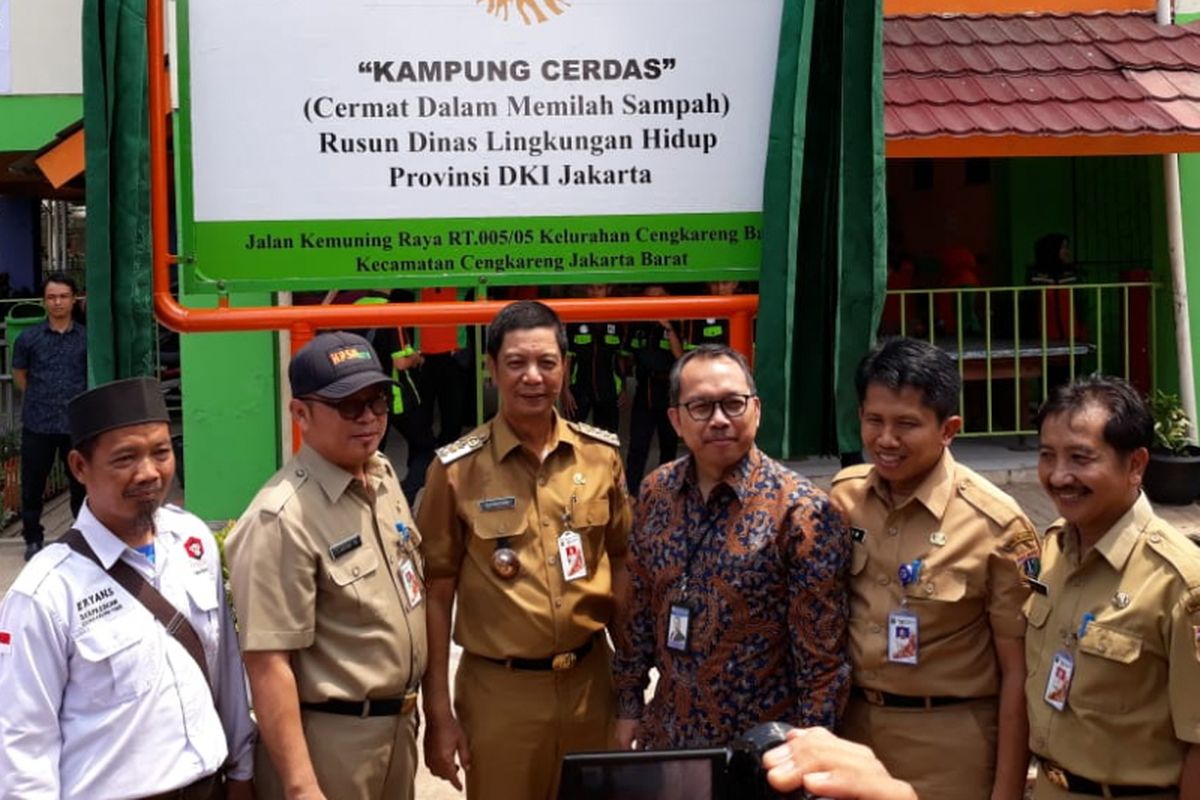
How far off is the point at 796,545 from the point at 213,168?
2.05 meters

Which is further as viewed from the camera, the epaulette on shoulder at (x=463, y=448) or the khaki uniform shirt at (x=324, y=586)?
the epaulette on shoulder at (x=463, y=448)

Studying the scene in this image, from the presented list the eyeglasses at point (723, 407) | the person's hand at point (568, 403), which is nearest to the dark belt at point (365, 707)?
the eyeglasses at point (723, 407)

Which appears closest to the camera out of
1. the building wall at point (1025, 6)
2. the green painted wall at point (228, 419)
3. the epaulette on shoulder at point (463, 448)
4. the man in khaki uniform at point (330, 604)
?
the man in khaki uniform at point (330, 604)

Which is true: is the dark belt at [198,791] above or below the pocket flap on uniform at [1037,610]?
below

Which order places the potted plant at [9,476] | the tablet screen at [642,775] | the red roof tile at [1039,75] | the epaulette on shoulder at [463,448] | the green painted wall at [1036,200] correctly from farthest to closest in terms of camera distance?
1. the green painted wall at [1036,200]
2. the potted plant at [9,476]
3. the red roof tile at [1039,75]
4. the epaulette on shoulder at [463,448]
5. the tablet screen at [642,775]

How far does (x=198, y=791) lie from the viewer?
2.88 meters

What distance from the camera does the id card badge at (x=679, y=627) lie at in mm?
3037

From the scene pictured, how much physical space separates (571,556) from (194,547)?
3.01 ft

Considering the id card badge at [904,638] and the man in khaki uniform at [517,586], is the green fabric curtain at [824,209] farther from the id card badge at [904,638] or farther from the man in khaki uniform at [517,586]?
the id card badge at [904,638]

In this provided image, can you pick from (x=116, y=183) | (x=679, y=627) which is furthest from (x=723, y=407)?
(x=116, y=183)

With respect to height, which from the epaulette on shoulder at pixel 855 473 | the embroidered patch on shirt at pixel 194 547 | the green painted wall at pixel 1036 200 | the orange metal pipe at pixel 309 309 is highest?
the green painted wall at pixel 1036 200

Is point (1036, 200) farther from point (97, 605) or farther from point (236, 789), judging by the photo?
point (97, 605)

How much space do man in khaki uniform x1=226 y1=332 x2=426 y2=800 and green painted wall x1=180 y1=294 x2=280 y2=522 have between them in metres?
5.68

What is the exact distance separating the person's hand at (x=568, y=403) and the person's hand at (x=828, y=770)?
6428 millimetres
